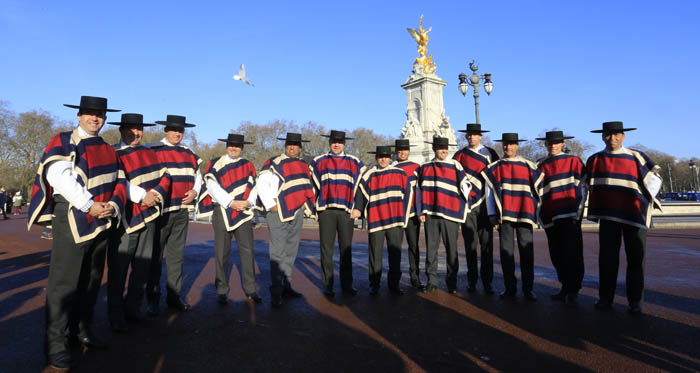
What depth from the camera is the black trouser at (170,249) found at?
15.7ft

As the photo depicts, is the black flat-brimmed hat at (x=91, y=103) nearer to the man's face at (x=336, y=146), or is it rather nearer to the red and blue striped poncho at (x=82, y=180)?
the red and blue striped poncho at (x=82, y=180)

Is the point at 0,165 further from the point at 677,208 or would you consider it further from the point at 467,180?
the point at 677,208


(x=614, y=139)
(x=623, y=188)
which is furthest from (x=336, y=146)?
(x=623, y=188)

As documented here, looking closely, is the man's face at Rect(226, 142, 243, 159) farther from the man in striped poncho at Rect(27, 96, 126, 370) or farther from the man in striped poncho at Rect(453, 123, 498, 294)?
the man in striped poncho at Rect(453, 123, 498, 294)

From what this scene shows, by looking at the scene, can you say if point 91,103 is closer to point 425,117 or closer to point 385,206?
point 385,206

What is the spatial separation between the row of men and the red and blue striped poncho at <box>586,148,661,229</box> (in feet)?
0.04

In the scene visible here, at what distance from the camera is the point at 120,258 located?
4.21 m

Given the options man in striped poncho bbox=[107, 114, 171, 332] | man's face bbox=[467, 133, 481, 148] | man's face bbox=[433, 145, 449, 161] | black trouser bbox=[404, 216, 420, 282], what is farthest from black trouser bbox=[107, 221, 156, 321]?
man's face bbox=[467, 133, 481, 148]

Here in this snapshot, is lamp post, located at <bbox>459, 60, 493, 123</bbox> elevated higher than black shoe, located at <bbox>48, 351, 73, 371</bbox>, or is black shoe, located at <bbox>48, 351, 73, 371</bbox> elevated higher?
lamp post, located at <bbox>459, 60, 493, 123</bbox>

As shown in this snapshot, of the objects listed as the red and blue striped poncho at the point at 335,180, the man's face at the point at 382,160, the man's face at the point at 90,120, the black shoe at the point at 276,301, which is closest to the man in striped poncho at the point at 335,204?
the red and blue striped poncho at the point at 335,180

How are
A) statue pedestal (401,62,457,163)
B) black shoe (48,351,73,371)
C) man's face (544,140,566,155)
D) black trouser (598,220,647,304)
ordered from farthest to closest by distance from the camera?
statue pedestal (401,62,457,163) < man's face (544,140,566,155) < black trouser (598,220,647,304) < black shoe (48,351,73,371)

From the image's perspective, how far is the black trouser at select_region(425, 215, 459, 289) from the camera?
570 centimetres

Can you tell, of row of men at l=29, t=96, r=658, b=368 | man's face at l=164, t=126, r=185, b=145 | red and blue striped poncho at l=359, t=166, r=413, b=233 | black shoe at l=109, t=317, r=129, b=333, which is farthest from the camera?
red and blue striped poncho at l=359, t=166, r=413, b=233

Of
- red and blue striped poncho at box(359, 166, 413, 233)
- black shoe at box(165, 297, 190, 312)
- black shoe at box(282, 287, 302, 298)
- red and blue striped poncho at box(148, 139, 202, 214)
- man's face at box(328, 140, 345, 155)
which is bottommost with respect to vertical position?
black shoe at box(282, 287, 302, 298)
